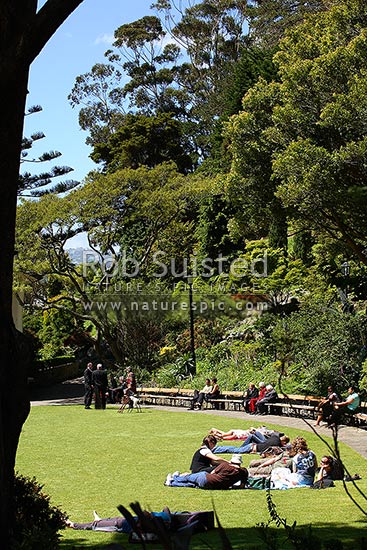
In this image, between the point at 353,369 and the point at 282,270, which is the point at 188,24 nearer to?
the point at 282,270

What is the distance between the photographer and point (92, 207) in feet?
98.7

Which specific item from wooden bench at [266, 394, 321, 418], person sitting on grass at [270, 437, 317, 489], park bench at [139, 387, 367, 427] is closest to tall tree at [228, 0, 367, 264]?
wooden bench at [266, 394, 321, 418]

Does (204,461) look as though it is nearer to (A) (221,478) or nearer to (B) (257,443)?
(A) (221,478)

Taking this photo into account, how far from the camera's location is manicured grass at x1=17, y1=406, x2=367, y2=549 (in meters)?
7.59

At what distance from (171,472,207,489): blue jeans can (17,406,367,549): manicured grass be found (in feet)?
0.57

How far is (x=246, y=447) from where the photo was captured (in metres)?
13.3

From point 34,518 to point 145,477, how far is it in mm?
5116

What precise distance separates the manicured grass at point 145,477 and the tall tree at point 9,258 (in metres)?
1.32

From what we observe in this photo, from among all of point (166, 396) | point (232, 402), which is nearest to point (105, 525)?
point (232, 402)

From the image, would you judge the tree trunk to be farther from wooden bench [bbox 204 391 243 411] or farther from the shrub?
wooden bench [bbox 204 391 243 411]

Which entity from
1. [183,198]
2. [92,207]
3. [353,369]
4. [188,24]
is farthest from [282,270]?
[188,24]

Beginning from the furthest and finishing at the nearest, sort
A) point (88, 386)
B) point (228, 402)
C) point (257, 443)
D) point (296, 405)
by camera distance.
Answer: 1. point (88, 386)
2. point (228, 402)
3. point (296, 405)
4. point (257, 443)

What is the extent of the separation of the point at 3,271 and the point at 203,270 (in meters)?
30.0

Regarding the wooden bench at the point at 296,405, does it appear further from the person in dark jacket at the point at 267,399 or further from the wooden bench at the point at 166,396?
the wooden bench at the point at 166,396
